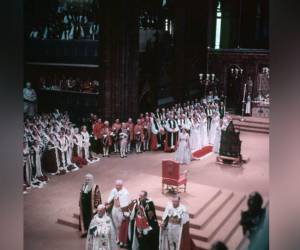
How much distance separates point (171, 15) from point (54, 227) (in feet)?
49.8

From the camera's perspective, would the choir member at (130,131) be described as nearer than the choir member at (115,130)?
No

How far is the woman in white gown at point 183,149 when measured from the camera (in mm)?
15133

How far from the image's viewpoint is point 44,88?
20.5 m

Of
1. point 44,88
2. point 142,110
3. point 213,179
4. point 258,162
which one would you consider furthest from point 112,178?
point 44,88

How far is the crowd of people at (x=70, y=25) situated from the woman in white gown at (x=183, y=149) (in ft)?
20.2

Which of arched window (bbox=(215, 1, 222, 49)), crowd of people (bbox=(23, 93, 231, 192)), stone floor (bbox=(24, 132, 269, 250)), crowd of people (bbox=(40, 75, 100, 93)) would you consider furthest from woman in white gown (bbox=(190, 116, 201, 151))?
arched window (bbox=(215, 1, 222, 49))

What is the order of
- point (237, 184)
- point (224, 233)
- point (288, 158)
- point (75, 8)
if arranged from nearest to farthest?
point (288, 158) < point (224, 233) < point (237, 184) < point (75, 8)

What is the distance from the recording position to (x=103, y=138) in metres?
15.8

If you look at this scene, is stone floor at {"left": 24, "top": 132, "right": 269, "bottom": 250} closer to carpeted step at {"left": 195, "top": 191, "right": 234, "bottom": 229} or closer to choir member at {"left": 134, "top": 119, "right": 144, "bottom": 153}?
choir member at {"left": 134, "top": 119, "right": 144, "bottom": 153}

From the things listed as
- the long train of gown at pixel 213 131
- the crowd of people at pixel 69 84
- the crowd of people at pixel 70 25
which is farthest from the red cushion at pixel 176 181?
the crowd of people at pixel 70 25

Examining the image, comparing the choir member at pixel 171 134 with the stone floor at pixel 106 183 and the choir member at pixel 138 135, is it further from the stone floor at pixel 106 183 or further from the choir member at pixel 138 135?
the choir member at pixel 138 135

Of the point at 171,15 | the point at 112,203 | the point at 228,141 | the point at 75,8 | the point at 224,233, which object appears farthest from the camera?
the point at 171,15

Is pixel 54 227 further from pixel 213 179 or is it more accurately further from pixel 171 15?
pixel 171 15

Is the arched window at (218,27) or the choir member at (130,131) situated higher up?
the arched window at (218,27)
